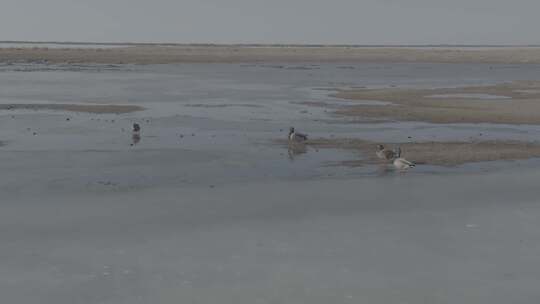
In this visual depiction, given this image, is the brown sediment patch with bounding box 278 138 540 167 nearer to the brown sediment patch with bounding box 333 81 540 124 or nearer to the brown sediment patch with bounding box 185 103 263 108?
the brown sediment patch with bounding box 333 81 540 124

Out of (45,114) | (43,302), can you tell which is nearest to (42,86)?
(45,114)

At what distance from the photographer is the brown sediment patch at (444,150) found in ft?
65.5

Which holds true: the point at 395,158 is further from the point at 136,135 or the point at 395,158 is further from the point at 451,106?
the point at 451,106

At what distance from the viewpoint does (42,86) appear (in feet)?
142

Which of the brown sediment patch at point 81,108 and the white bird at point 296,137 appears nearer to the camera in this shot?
the white bird at point 296,137

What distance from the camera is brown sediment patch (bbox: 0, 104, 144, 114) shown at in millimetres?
30844

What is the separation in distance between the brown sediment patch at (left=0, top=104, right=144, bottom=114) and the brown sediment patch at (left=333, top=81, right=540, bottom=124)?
8.77 m

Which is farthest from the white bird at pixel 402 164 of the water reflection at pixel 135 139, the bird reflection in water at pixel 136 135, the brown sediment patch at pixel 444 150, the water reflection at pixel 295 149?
the bird reflection in water at pixel 136 135

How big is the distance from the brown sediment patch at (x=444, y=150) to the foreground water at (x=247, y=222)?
78 centimetres

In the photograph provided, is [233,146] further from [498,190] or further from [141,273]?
[141,273]

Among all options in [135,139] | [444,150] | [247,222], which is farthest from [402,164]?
[135,139]

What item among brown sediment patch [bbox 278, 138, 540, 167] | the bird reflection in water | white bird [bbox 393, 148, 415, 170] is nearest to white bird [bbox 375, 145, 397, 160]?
brown sediment patch [bbox 278, 138, 540, 167]

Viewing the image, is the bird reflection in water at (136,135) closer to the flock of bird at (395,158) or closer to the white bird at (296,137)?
the white bird at (296,137)

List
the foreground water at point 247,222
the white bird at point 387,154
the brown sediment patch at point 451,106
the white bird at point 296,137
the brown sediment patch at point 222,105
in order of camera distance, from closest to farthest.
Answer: the foreground water at point 247,222
the white bird at point 387,154
the white bird at point 296,137
the brown sediment patch at point 451,106
the brown sediment patch at point 222,105
